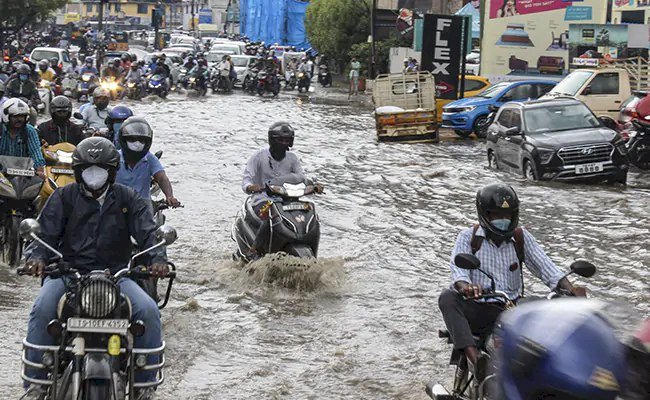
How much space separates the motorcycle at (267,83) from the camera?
1688 inches

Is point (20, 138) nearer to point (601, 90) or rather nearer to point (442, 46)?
point (601, 90)

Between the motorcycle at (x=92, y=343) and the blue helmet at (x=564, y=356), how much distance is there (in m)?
2.82

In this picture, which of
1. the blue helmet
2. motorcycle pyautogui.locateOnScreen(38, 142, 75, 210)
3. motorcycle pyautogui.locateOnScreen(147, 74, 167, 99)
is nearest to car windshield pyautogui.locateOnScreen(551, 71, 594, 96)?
motorcycle pyautogui.locateOnScreen(38, 142, 75, 210)

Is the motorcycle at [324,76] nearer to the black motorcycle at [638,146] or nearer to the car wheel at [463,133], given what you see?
the car wheel at [463,133]

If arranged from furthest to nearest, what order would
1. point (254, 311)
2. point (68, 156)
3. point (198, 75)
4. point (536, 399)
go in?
point (198, 75), point (68, 156), point (254, 311), point (536, 399)

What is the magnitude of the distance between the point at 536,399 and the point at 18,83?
2293 centimetres

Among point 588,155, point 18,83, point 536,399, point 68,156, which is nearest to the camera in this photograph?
point 536,399

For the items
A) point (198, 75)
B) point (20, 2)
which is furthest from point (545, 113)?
point (20, 2)

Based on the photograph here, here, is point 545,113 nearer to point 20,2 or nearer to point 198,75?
point 198,75

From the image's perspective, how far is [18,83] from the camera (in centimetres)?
2478

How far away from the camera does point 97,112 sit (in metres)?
13.9

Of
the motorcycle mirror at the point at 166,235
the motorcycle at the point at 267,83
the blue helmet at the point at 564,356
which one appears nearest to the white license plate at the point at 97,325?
the motorcycle mirror at the point at 166,235

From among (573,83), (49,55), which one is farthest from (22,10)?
(573,83)

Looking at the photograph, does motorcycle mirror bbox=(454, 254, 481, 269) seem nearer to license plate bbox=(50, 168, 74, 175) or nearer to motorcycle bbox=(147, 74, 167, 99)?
license plate bbox=(50, 168, 74, 175)
